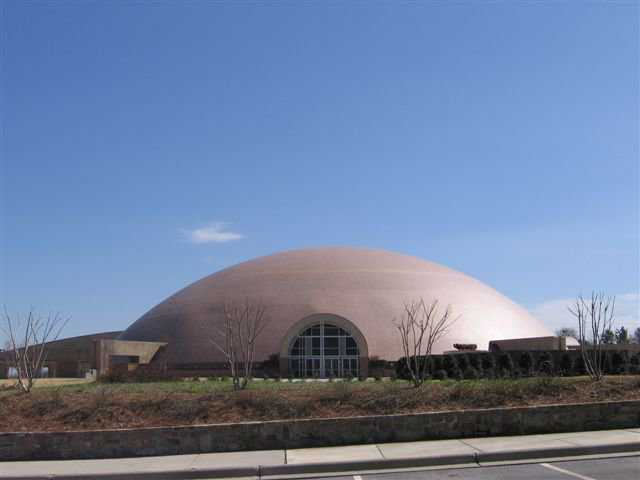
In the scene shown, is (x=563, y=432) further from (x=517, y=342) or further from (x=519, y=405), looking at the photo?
(x=517, y=342)

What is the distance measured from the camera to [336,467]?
12086 millimetres

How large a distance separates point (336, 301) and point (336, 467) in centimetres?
3386

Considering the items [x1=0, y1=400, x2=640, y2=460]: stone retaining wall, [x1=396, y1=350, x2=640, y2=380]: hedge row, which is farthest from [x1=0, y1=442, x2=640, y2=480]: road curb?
[x1=396, y1=350, x2=640, y2=380]: hedge row

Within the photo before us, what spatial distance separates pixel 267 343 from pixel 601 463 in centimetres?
3365

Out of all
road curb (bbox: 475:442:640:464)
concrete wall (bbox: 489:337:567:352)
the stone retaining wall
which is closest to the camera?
road curb (bbox: 475:442:640:464)

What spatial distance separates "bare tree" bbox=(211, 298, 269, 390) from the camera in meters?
20.6

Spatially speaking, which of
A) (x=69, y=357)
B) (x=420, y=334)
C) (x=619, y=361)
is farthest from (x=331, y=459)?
(x=69, y=357)

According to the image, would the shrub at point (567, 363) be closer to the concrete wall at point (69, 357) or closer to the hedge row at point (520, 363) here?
the hedge row at point (520, 363)

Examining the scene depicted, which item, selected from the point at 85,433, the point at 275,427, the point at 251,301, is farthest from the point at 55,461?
the point at 251,301

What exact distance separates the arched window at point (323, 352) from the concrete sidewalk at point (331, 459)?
30.0 m

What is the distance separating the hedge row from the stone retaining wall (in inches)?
499

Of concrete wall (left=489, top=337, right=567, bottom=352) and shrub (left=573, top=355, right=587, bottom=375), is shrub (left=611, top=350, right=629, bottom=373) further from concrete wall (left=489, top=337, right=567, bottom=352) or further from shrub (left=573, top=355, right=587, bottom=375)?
concrete wall (left=489, top=337, right=567, bottom=352)

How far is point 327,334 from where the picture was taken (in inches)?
1745

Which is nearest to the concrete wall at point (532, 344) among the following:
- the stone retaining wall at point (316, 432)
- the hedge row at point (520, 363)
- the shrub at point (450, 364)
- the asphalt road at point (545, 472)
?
the hedge row at point (520, 363)
